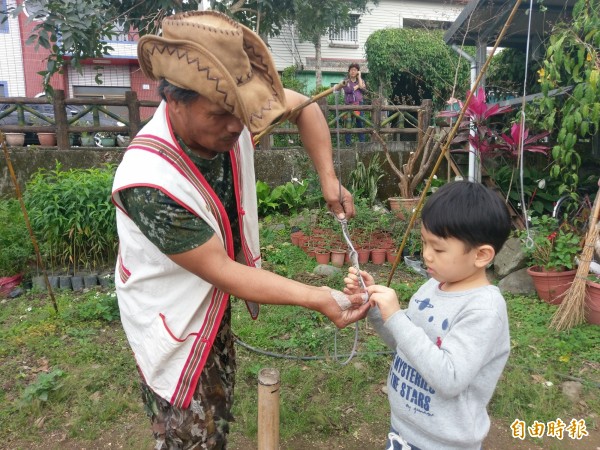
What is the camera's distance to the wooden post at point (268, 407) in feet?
5.80

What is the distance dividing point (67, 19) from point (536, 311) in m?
5.60

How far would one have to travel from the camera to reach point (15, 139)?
7.74m

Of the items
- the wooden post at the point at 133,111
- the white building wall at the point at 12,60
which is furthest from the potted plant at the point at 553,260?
the white building wall at the point at 12,60

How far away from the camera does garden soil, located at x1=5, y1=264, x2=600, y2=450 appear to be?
2.79 metres

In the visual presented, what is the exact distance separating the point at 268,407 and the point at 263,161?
6384 mm

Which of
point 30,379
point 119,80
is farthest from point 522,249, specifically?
point 119,80

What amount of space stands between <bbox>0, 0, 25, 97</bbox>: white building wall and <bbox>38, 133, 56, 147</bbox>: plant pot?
35.5 ft

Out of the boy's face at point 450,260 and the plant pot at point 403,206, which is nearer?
the boy's face at point 450,260

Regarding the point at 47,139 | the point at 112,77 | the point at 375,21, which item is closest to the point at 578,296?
the point at 47,139

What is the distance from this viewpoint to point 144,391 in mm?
1799

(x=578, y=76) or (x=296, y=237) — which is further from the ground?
(x=578, y=76)

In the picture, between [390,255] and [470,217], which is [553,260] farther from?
[470,217]

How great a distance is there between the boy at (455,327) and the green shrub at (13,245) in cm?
527

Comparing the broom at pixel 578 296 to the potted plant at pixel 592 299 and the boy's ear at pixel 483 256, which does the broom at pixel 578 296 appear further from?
the boy's ear at pixel 483 256
